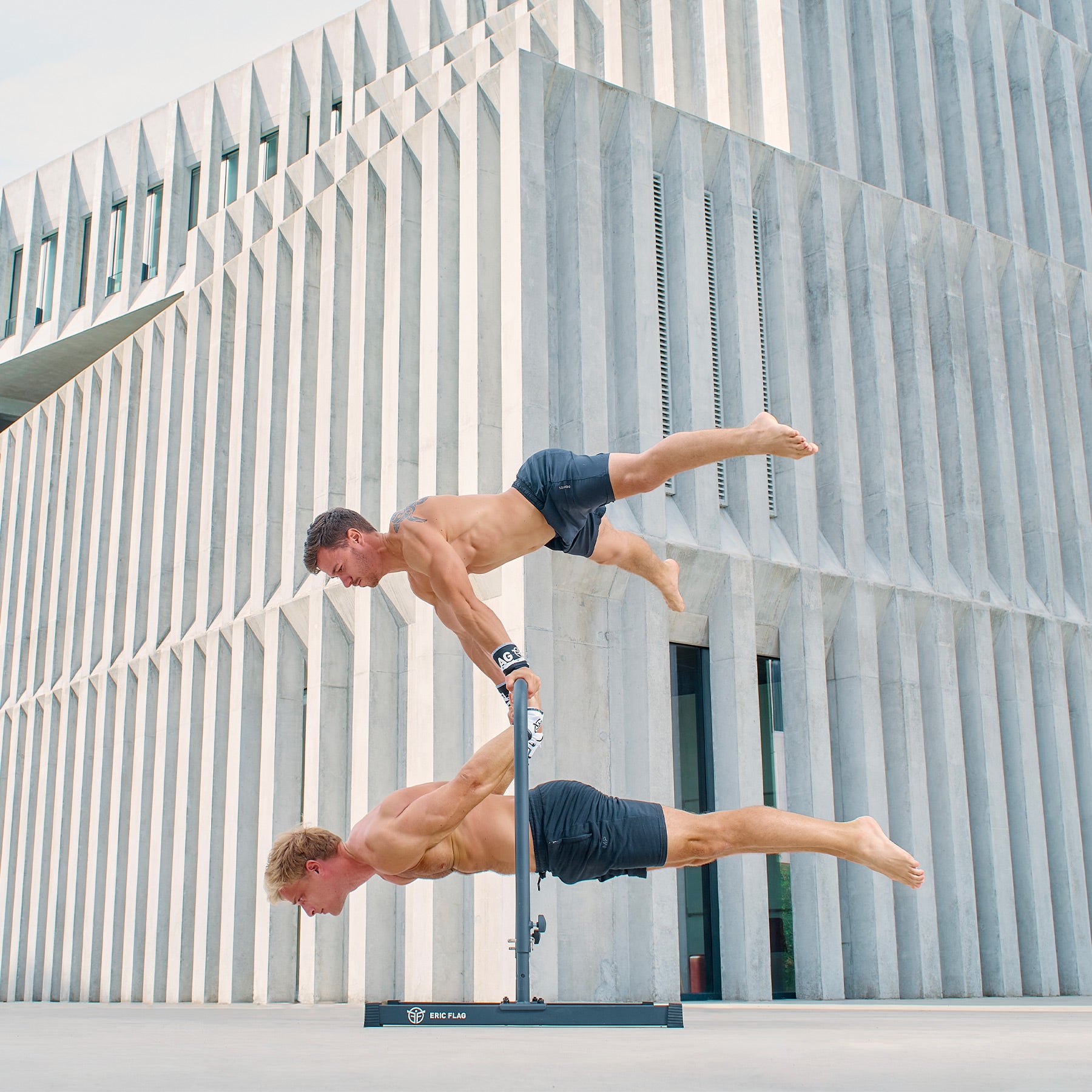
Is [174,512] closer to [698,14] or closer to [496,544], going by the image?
[698,14]

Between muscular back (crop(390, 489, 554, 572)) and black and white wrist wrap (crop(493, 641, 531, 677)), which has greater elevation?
muscular back (crop(390, 489, 554, 572))

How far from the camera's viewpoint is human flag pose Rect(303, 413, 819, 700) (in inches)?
263

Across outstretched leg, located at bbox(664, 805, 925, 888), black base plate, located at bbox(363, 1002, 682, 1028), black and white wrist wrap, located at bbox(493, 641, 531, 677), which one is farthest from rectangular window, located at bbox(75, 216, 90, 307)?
outstretched leg, located at bbox(664, 805, 925, 888)

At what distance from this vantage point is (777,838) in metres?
6.26

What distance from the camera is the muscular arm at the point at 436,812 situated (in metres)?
6.11

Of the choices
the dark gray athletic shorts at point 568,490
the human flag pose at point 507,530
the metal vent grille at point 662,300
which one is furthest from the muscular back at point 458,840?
the metal vent grille at point 662,300

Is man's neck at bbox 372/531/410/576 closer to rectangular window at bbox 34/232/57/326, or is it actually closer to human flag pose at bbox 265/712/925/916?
human flag pose at bbox 265/712/925/916

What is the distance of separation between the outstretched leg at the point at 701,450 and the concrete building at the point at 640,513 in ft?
17.0

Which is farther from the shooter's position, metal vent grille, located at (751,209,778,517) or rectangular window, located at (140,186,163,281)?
rectangular window, located at (140,186,163,281)

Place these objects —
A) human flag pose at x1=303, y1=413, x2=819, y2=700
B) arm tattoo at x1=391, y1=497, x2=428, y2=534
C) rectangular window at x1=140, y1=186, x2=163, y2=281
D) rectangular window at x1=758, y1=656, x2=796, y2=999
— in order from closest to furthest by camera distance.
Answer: human flag pose at x1=303, y1=413, x2=819, y2=700 < arm tattoo at x1=391, y1=497, x2=428, y2=534 < rectangular window at x1=758, y1=656, x2=796, y2=999 < rectangular window at x1=140, y1=186, x2=163, y2=281

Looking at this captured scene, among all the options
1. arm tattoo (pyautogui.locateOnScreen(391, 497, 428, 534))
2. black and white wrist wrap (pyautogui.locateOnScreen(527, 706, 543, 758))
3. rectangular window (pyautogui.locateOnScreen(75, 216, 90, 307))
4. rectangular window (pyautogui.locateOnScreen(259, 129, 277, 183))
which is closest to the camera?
black and white wrist wrap (pyautogui.locateOnScreen(527, 706, 543, 758))

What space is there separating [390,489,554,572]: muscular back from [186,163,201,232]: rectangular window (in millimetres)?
18264

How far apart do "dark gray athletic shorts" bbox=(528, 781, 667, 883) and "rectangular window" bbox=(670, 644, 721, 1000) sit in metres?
6.92

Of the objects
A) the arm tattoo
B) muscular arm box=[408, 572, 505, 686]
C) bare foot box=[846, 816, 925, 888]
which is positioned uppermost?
the arm tattoo
